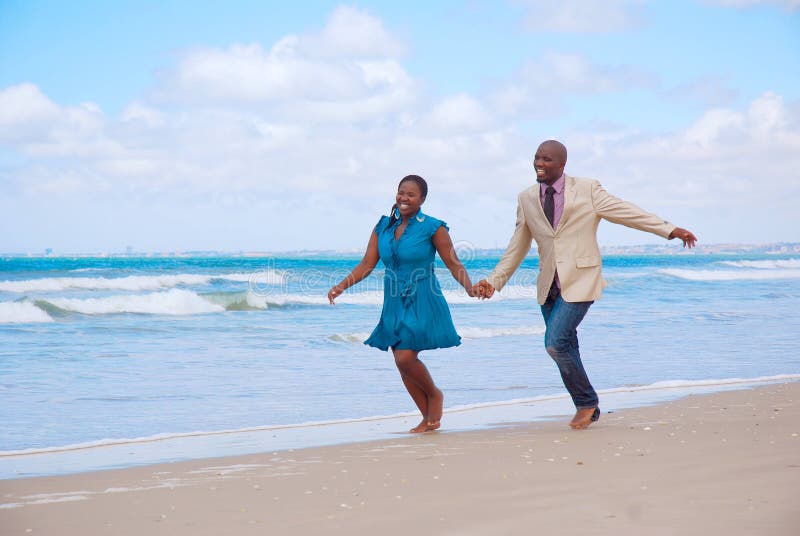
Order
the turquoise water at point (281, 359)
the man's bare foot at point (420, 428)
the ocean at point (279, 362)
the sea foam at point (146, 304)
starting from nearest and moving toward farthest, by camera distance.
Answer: the man's bare foot at point (420, 428) < the ocean at point (279, 362) < the turquoise water at point (281, 359) < the sea foam at point (146, 304)

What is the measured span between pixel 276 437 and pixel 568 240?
2.49 meters

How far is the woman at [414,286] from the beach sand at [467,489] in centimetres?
66

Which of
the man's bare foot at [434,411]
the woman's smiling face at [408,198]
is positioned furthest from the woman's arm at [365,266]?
the man's bare foot at [434,411]

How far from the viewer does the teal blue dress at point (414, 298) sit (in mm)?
6559

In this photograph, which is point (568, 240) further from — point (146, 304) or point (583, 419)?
point (146, 304)

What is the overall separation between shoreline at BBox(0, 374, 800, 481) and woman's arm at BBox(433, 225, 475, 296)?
3.56ft

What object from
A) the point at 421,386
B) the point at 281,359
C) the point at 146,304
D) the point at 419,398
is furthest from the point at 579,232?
the point at 146,304

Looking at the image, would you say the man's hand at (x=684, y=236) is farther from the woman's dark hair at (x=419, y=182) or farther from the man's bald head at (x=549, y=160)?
the woman's dark hair at (x=419, y=182)

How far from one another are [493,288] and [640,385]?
363 centimetres

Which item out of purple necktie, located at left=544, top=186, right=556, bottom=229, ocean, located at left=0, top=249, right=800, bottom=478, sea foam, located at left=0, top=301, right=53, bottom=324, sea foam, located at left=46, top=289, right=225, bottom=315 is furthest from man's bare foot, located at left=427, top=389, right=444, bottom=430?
sea foam, located at left=46, top=289, right=225, bottom=315

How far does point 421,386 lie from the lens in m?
6.76

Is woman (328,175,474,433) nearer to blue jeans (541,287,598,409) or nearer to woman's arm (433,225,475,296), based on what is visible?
woman's arm (433,225,475,296)

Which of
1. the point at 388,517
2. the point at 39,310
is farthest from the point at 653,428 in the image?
the point at 39,310

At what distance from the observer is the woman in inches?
259
